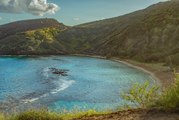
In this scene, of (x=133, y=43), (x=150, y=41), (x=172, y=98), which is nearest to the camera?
(x=172, y=98)

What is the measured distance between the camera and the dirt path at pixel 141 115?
397 inches

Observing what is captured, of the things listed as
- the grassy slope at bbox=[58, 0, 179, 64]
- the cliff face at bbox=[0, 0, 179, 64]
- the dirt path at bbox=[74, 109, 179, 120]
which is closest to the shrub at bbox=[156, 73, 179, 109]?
the dirt path at bbox=[74, 109, 179, 120]

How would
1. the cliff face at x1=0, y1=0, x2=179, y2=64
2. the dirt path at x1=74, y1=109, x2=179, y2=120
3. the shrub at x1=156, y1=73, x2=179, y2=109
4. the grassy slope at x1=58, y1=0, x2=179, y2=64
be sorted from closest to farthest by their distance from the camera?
the dirt path at x1=74, y1=109, x2=179, y2=120 < the shrub at x1=156, y1=73, x2=179, y2=109 < the grassy slope at x1=58, y1=0, x2=179, y2=64 < the cliff face at x1=0, y1=0, x2=179, y2=64

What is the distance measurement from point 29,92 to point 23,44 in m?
136

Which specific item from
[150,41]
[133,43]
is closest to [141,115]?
[150,41]

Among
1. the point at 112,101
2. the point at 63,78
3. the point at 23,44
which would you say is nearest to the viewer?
the point at 112,101

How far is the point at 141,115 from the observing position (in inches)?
412

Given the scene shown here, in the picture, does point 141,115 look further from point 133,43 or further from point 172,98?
point 133,43

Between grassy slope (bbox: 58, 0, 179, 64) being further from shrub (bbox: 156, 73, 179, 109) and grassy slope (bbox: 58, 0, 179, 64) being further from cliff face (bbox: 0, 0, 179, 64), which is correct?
shrub (bbox: 156, 73, 179, 109)

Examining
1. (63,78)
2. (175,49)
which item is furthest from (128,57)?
(63,78)

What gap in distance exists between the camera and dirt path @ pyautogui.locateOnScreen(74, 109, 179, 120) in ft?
33.1

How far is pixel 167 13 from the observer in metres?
137

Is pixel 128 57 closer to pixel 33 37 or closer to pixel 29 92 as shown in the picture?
pixel 29 92

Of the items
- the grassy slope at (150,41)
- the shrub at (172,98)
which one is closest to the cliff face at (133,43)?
the grassy slope at (150,41)
